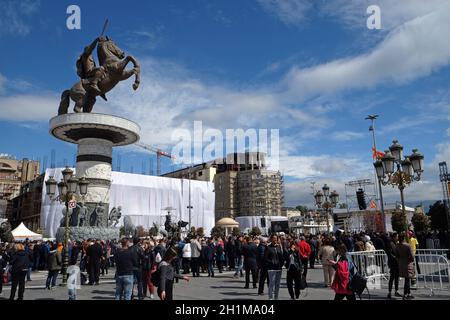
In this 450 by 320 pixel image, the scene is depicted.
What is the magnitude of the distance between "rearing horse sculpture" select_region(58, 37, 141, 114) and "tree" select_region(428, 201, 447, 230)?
42118mm

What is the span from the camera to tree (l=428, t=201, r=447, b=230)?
157ft

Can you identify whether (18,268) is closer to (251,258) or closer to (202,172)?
(251,258)

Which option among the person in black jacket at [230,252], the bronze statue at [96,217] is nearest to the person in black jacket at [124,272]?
the person in black jacket at [230,252]

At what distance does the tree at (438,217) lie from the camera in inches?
1887

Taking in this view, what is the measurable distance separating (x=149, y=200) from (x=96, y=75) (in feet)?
140

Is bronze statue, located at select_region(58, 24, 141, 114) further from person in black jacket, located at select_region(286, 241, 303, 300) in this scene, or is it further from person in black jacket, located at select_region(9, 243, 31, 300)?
person in black jacket, located at select_region(286, 241, 303, 300)

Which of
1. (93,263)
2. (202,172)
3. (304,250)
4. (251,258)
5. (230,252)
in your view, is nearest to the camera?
A: (251,258)

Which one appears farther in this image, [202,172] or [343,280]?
[202,172]

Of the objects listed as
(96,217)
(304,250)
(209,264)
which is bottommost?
(209,264)

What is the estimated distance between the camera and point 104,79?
28.7 meters

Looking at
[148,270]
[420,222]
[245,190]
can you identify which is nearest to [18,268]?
[148,270]

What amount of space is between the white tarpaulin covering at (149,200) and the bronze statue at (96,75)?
34336 millimetres

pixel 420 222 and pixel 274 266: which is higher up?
pixel 420 222
